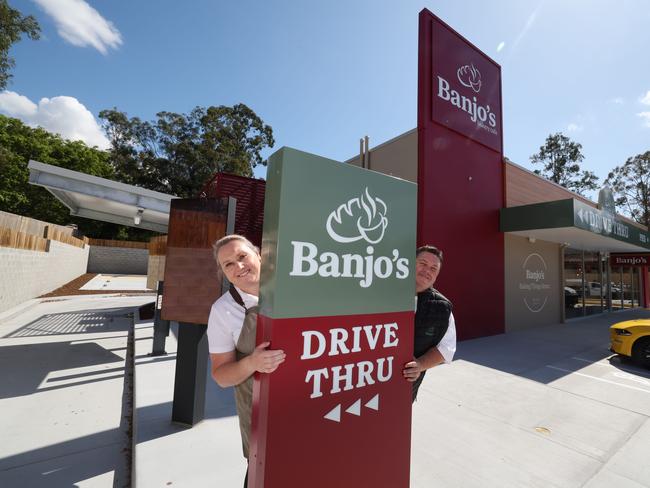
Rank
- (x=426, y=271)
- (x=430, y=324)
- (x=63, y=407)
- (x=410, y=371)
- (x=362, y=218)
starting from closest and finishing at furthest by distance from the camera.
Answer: (x=362, y=218), (x=410, y=371), (x=430, y=324), (x=426, y=271), (x=63, y=407)

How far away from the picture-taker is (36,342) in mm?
6305

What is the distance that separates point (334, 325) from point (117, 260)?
30048 millimetres

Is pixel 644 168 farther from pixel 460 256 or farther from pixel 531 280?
pixel 460 256

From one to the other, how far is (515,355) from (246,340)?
6.70 m

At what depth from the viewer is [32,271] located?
11.1 metres

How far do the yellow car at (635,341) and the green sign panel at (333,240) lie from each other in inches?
262

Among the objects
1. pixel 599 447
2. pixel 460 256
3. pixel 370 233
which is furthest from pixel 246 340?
pixel 460 256

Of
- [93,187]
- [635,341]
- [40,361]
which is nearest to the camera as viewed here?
[93,187]

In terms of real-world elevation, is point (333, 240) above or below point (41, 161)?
below

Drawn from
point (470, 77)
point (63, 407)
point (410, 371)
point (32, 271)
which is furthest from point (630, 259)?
point (32, 271)

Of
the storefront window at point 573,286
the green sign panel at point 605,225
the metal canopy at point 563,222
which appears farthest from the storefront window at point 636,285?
the metal canopy at point 563,222

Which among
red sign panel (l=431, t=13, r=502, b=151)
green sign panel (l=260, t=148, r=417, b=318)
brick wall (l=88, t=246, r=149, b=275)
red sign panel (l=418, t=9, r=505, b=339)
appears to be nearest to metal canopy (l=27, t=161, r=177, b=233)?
green sign panel (l=260, t=148, r=417, b=318)

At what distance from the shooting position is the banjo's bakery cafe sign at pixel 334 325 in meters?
1.21

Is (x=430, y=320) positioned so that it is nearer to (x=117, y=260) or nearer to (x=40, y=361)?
(x=40, y=361)
